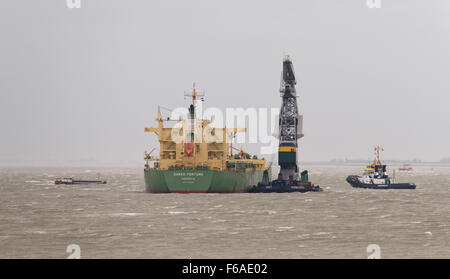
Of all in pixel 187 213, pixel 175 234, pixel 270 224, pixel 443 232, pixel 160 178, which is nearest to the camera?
pixel 175 234

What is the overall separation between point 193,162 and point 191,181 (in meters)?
3.43

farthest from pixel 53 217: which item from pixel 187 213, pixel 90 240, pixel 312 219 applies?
pixel 312 219

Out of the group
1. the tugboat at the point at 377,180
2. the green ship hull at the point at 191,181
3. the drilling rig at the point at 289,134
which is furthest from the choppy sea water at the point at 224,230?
the tugboat at the point at 377,180

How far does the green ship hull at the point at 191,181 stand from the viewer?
3054 inches

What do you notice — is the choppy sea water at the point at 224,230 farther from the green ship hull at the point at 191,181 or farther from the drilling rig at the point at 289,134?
the drilling rig at the point at 289,134

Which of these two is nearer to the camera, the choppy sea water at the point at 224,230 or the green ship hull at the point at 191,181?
the choppy sea water at the point at 224,230

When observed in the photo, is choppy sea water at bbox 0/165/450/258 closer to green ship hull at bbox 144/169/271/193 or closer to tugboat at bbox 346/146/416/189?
green ship hull at bbox 144/169/271/193

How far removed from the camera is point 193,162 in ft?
262

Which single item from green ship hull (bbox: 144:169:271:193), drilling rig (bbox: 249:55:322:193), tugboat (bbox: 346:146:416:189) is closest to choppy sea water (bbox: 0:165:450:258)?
green ship hull (bbox: 144:169:271:193)

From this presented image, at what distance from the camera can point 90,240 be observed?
1379 inches

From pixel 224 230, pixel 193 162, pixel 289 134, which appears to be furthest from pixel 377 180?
pixel 224 230
